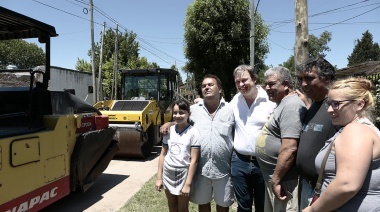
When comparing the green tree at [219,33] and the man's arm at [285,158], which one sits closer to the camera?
the man's arm at [285,158]

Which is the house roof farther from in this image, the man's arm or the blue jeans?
the man's arm

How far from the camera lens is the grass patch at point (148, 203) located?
434 cm

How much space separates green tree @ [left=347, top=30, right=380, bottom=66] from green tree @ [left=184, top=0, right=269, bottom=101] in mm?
39346

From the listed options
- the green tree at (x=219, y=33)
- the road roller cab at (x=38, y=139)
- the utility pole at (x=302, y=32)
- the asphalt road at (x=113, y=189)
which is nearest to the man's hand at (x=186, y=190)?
the road roller cab at (x=38, y=139)

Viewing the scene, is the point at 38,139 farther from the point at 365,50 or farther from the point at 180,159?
the point at 365,50

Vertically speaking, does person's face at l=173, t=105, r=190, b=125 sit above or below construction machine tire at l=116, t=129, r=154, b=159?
above

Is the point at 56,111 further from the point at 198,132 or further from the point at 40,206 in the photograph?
the point at 198,132

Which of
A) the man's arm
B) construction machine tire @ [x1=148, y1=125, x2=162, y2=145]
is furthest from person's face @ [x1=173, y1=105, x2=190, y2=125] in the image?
construction machine tire @ [x1=148, y1=125, x2=162, y2=145]

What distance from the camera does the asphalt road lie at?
15.3 ft

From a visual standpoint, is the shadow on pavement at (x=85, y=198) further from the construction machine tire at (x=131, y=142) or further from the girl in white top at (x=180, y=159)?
the girl in white top at (x=180, y=159)

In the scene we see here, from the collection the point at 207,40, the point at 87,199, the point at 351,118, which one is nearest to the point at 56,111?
the point at 87,199

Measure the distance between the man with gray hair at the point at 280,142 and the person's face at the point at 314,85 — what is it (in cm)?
16

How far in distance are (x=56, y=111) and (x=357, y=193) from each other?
147 inches

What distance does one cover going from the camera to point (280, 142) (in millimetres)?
2473
